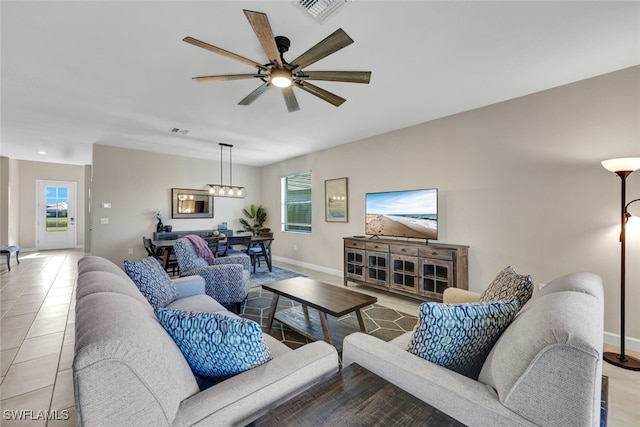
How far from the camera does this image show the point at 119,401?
31.7 inches

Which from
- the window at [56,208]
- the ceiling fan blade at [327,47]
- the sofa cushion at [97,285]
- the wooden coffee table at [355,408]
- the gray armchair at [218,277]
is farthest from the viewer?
the window at [56,208]

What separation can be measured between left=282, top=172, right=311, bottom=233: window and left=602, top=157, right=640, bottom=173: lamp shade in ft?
15.8

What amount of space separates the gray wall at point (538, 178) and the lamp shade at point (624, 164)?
1.50 ft

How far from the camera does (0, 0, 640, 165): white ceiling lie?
189 cm

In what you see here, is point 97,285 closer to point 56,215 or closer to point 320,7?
point 320,7

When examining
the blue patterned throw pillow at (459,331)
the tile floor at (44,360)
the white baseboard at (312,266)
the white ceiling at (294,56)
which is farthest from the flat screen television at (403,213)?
the blue patterned throw pillow at (459,331)

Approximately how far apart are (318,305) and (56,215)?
33.1 ft

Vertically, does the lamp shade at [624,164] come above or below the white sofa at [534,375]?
above

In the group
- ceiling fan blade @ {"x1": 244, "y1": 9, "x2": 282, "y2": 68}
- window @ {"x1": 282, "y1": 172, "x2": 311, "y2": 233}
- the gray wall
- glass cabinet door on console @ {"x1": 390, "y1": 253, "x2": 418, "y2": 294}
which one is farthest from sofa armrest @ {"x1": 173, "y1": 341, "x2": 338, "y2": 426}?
window @ {"x1": 282, "y1": 172, "x2": 311, "y2": 233}

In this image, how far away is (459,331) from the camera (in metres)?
1.17

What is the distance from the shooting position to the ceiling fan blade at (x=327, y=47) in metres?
1.67

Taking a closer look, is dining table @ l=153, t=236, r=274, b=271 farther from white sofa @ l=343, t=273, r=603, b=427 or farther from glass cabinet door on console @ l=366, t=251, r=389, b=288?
white sofa @ l=343, t=273, r=603, b=427

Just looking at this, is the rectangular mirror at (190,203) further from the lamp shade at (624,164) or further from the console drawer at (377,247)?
the lamp shade at (624,164)

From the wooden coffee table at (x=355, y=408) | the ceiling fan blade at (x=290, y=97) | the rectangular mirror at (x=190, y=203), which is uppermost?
the ceiling fan blade at (x=290, y=97)
